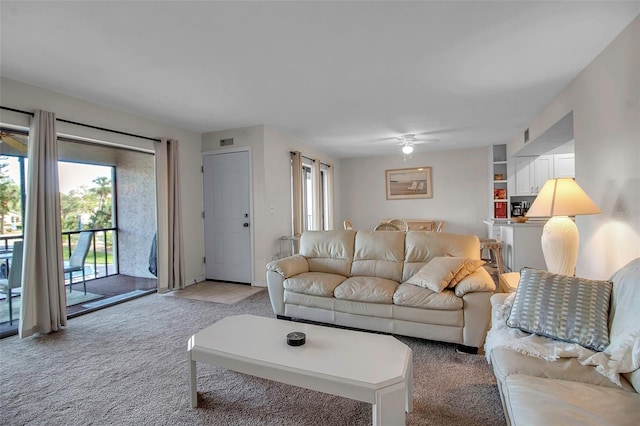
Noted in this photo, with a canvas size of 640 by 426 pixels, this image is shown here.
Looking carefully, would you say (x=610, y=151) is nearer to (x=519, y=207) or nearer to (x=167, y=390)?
(x=167, y=390)

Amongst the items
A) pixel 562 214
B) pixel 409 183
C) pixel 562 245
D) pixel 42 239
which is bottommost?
pixel 562 245

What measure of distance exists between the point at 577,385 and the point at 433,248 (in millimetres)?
1853

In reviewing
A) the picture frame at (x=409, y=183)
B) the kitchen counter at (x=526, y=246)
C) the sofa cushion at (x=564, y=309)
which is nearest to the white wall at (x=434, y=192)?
the picture frame at (x=409, y=183)

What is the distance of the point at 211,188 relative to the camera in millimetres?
4988

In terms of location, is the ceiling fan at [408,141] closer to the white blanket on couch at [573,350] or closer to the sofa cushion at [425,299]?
the sofa cushion at [425,299]

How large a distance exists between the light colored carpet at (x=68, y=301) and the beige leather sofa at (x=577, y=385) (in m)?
4.42

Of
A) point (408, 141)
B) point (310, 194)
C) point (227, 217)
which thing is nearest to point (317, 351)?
point (227, 217)

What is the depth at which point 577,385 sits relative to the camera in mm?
1290

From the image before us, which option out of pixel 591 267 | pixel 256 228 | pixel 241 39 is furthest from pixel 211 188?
pixel 591 267

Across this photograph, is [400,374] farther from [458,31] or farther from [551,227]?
[458,31]

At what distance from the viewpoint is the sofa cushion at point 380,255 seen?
3180 mm

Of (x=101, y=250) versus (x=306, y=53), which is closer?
(x=306, y=53)

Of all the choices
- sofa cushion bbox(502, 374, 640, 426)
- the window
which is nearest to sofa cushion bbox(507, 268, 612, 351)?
sofa cushion bbox(502, 374, 640, 426)

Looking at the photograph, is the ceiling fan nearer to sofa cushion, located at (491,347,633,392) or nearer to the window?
the window
